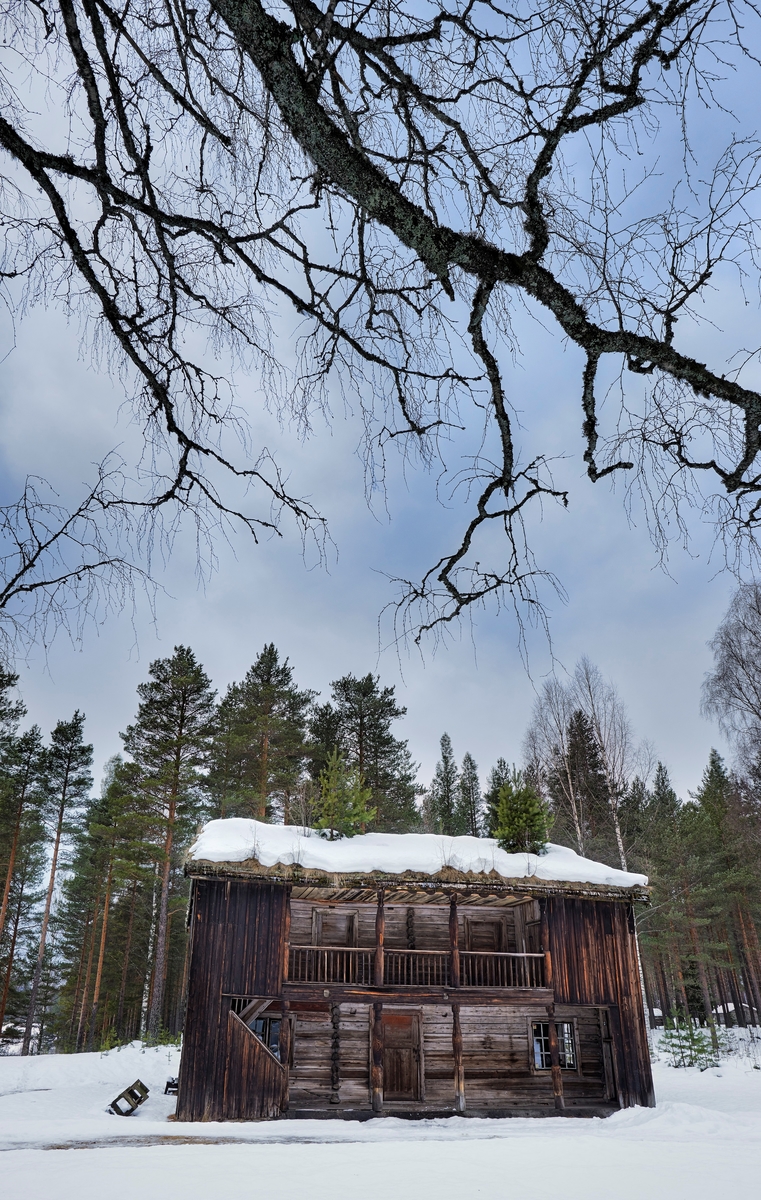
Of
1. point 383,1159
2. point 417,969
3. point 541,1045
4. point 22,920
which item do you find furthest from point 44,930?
point 383,1159

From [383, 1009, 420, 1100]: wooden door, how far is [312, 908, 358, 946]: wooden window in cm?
194

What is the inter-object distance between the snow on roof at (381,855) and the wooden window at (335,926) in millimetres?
1970

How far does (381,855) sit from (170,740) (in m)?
17.9

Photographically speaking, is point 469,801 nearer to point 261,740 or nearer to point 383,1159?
point 261,740

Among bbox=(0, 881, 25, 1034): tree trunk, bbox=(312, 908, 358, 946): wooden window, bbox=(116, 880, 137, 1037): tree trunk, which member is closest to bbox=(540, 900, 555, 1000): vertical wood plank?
bbox=(312, 908, 358, 946): wooden window

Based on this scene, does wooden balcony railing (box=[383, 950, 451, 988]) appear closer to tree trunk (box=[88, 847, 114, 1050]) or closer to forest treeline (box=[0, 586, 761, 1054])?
forest treeline (box=[0, 586, 761, 1054])

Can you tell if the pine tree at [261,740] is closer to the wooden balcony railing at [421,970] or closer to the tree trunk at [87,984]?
the tree trunk at [87,984]

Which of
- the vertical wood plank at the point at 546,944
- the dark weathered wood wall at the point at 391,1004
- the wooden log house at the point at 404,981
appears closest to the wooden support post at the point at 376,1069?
the wooden log house at the point at 404,981

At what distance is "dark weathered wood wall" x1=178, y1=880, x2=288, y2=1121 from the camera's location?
14633mm

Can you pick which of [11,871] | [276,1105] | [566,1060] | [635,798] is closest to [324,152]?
[276,1105]

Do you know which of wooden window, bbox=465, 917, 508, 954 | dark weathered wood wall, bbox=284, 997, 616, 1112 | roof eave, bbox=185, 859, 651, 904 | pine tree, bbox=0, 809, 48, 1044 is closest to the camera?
roof eave, bbox=185, 859, 651, 904

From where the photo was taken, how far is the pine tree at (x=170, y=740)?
3170 cm

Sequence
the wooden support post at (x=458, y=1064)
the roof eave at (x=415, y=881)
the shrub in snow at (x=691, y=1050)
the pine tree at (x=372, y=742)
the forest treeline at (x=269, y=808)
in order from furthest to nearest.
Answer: the pine tree at (x=372, y=742)
the forest treeline at (x=269, y=808)
the shrub in snow at (x=691, y=1050)
the wooden support post at (x=458, y=1064)
the roof eave at (x=415, y=881)

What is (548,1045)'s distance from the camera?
1870cm
